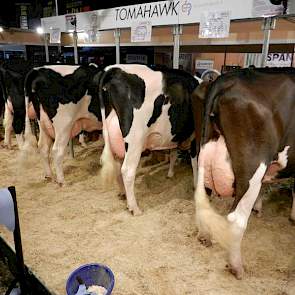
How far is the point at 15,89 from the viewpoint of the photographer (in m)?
4.06

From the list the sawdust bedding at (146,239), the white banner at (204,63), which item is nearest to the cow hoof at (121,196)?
the sawdust bedding at (146,239)

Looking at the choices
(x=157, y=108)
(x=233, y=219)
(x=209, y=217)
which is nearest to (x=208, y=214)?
(x=209, y=217)

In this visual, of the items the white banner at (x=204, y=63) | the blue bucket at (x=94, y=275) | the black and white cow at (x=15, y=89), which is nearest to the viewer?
the blue bucket at (x=94, y=275)

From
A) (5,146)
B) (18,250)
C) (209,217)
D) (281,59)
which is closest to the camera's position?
(18,250)

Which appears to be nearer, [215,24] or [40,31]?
[215,24]

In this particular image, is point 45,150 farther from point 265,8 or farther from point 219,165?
point 265,8

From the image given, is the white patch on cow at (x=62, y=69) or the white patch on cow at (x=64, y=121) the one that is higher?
the white patch on cow at (x=62, y=69)

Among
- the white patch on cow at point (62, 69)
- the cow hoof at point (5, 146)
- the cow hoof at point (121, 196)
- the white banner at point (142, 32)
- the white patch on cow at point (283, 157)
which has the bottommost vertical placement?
the cow hoof at point (5, 146)

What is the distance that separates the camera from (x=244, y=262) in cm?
201

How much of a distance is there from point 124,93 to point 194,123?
0.64 meters

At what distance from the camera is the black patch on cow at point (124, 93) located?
238 cm

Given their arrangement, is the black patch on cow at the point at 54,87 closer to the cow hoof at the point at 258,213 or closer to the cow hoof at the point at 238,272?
the cow hoof at the point at 258,213

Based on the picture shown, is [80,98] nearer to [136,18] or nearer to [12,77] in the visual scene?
[136,18]

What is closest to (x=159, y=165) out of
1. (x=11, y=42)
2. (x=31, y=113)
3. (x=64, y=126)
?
(x=64, y=126)
